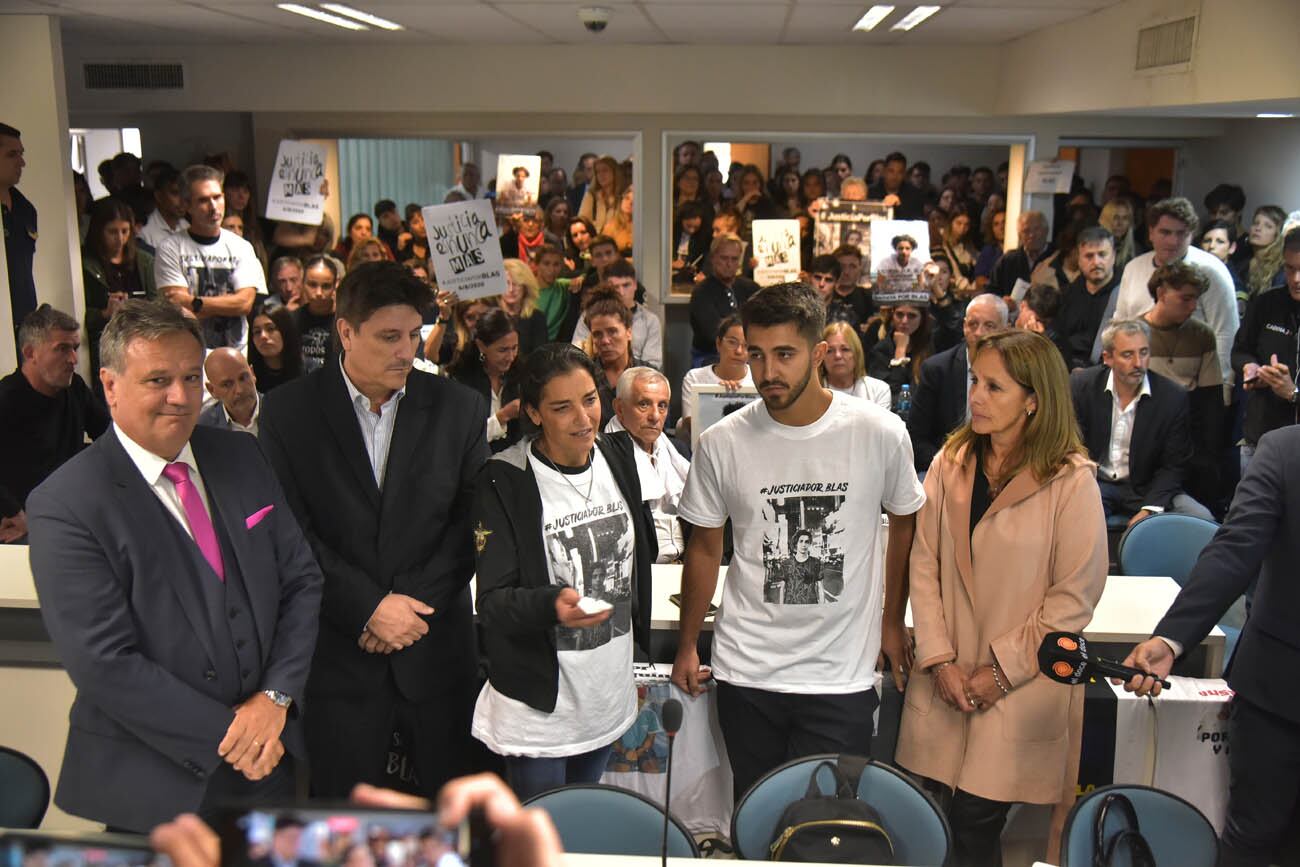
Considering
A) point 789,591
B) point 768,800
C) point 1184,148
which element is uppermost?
point 1184,148

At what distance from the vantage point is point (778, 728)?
8.69 feet

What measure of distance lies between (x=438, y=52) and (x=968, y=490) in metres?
6.70

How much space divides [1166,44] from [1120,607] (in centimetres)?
324

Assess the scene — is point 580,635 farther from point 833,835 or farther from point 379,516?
point 833,835

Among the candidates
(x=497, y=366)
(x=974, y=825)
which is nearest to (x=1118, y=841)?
(x=974, y=825)

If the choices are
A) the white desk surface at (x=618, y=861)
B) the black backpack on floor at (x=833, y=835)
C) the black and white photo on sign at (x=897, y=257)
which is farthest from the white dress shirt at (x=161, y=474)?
the black and white photo on sign at (x=897, y=257)

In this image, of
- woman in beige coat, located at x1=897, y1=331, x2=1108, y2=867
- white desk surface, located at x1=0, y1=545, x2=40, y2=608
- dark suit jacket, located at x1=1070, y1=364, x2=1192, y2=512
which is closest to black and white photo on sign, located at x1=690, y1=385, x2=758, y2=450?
woman in beige coat, located at x1=897, y1=331, x2=1108, y2=867

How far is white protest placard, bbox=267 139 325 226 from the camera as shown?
6.89 metres

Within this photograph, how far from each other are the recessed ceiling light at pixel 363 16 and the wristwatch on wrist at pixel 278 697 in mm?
4719

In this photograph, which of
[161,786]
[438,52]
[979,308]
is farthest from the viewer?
[438,52]

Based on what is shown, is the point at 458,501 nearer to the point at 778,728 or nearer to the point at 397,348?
the point at 397,348

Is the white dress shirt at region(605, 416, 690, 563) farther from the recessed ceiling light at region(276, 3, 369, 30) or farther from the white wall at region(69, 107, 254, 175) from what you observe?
the white wall at region(69, 107, 254, 175)

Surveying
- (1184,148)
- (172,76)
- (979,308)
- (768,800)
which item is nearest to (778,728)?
(768,800)

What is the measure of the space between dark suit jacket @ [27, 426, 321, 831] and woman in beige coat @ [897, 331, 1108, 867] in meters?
1.51
